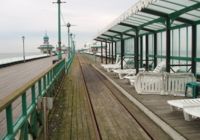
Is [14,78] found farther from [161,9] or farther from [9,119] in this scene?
[9,119]

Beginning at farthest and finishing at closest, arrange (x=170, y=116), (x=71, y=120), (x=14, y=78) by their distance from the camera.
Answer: (x=14, y=78)
(x=71, y=120)
(x=170, y=116)

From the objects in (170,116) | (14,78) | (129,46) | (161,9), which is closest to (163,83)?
(161,9)

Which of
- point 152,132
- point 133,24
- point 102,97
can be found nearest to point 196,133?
point 152,132

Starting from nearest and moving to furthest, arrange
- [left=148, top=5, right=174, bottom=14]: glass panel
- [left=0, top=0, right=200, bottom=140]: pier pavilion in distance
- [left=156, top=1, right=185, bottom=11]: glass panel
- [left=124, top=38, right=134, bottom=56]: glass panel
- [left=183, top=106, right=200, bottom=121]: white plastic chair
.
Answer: [left=0, top=0, right=200, bottom=140]: pier pavilion in distance, [left=183, top=106, right=200, bottom=121]: white plastic chair, [left=156, top=1, right=185, bottom=11]: glass panel, [left=148, top=5, right=174, bottom=14]: glass panel, [left=124, top=38, right=134, bottom=56]: glass panel

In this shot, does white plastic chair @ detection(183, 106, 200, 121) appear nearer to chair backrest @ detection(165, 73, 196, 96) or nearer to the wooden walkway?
the wooden walkway

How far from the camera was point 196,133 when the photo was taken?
716cm

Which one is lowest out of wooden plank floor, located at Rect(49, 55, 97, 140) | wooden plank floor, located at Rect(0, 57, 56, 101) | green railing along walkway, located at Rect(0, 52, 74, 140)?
wooden plank floor, located at Rect(49, 55, 97, 140)

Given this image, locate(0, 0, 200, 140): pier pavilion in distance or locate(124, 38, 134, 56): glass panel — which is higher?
locate(124, 38, 134, 56): glass panel

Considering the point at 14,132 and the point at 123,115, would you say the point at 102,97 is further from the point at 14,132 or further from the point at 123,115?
the point at 14,132

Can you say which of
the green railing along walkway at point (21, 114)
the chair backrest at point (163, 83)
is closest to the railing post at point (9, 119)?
the green railing along walkway at point (21, 114)

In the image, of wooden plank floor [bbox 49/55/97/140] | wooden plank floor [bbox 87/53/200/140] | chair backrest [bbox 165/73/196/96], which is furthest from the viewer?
chair backrest [bbox 165/73/196/96]

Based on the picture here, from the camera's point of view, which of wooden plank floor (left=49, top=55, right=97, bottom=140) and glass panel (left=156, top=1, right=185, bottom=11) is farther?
glass panel (left=156, top=1, right=185, bottom=11)

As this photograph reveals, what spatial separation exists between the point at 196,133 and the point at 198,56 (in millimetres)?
7059

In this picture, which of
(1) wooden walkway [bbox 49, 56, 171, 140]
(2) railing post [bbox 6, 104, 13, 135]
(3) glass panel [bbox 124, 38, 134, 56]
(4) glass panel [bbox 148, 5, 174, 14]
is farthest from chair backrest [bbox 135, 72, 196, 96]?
(3) glass panel [bbox 124, 38, 134, 56]
